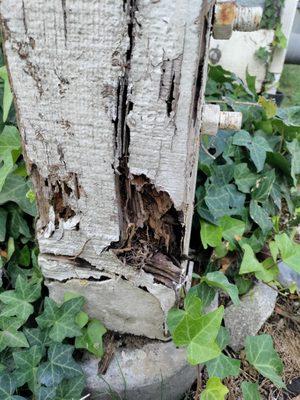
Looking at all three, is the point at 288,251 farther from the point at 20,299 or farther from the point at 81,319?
the point at 20,299

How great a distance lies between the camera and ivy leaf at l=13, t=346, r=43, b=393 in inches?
43.8

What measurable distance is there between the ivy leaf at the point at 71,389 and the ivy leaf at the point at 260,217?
0.73 metres

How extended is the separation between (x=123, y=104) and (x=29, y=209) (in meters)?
0.63

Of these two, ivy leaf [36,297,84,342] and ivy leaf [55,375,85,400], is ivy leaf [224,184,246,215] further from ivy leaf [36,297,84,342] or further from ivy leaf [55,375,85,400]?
ivy leaf [55,375,85,400]

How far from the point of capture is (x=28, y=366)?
1119 mm

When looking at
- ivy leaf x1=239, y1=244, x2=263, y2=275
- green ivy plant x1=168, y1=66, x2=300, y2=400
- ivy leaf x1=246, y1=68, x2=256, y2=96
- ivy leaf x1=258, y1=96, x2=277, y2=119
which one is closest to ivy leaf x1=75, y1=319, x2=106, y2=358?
green ivy plant x1=168, y1=66, x2=300, y2=400

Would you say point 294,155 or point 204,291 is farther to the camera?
point 294,155

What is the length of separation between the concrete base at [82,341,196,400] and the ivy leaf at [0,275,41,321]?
22 cm

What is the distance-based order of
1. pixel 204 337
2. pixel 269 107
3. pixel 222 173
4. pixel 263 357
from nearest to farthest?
pixel 204 337, pixel 263 357, pixel 222 173, pixel 269 107

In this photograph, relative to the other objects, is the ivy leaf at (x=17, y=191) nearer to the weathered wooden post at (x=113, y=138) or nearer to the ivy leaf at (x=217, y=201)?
the weathered wooden post at (x=113, y=138)

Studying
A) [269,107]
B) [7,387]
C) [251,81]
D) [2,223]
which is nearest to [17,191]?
[2,223]

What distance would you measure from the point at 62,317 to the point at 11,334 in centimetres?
14

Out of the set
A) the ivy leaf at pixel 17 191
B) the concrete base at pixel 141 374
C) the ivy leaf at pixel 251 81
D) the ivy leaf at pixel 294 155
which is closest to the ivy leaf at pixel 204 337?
the concrete base at pixel 141 374

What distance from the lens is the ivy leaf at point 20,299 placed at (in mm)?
1177
